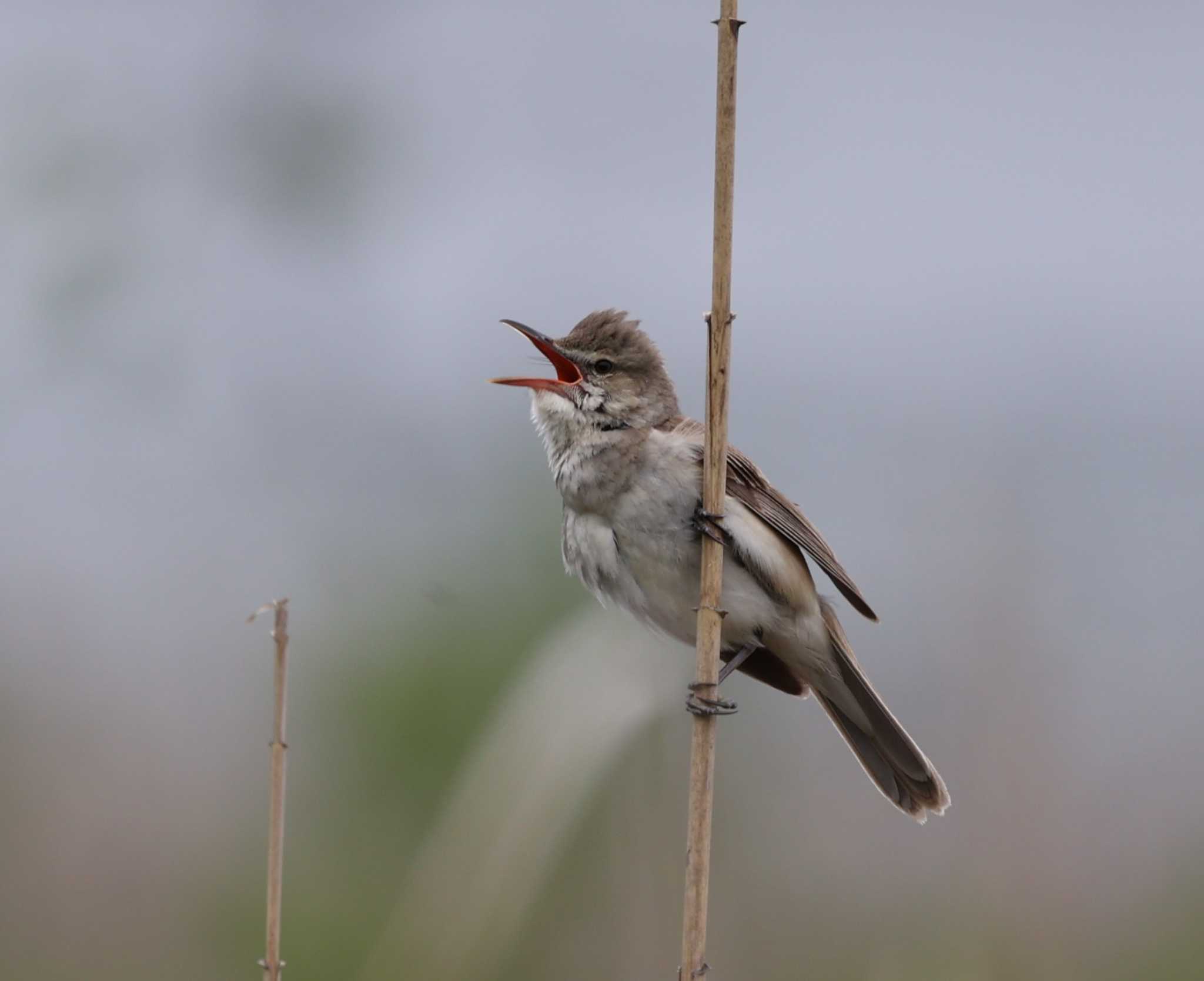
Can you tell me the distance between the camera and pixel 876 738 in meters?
4.26

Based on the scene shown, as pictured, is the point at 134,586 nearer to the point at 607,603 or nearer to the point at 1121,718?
the point at 607,603

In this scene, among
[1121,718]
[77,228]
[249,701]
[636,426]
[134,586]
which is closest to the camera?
[636,426]

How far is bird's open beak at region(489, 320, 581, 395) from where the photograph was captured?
395cm

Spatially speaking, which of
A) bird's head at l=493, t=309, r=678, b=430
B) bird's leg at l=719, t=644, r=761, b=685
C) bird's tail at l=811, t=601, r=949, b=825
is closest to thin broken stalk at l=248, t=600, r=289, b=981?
bird's head at l=493, t=309, r=678, b=430

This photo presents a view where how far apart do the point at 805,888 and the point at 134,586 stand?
351 cm

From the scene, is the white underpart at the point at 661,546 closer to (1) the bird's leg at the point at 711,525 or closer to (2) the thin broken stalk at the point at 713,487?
(1) the bird's leg at the point at 711,525

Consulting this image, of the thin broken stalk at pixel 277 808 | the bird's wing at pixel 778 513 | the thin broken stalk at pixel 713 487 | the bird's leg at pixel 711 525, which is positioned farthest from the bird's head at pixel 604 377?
→ the thin broken stalk at pixel 277 808

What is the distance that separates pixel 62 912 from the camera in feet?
16.0

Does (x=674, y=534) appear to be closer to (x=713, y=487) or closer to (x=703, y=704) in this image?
(x=713, y=487)

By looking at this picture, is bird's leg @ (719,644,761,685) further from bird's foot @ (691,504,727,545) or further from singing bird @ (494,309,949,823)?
bird's foot @ (691,504,727,545)

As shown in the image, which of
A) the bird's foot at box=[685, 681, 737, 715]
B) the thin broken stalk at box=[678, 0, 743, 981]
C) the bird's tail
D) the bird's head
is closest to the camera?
the thin broken stalk at box=[678, 0, 743, 981]

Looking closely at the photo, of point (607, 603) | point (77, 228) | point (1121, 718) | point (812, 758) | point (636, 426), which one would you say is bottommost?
point (1121, 718)

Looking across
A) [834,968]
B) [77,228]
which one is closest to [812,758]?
[834,968]

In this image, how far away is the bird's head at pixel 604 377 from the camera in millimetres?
4027
